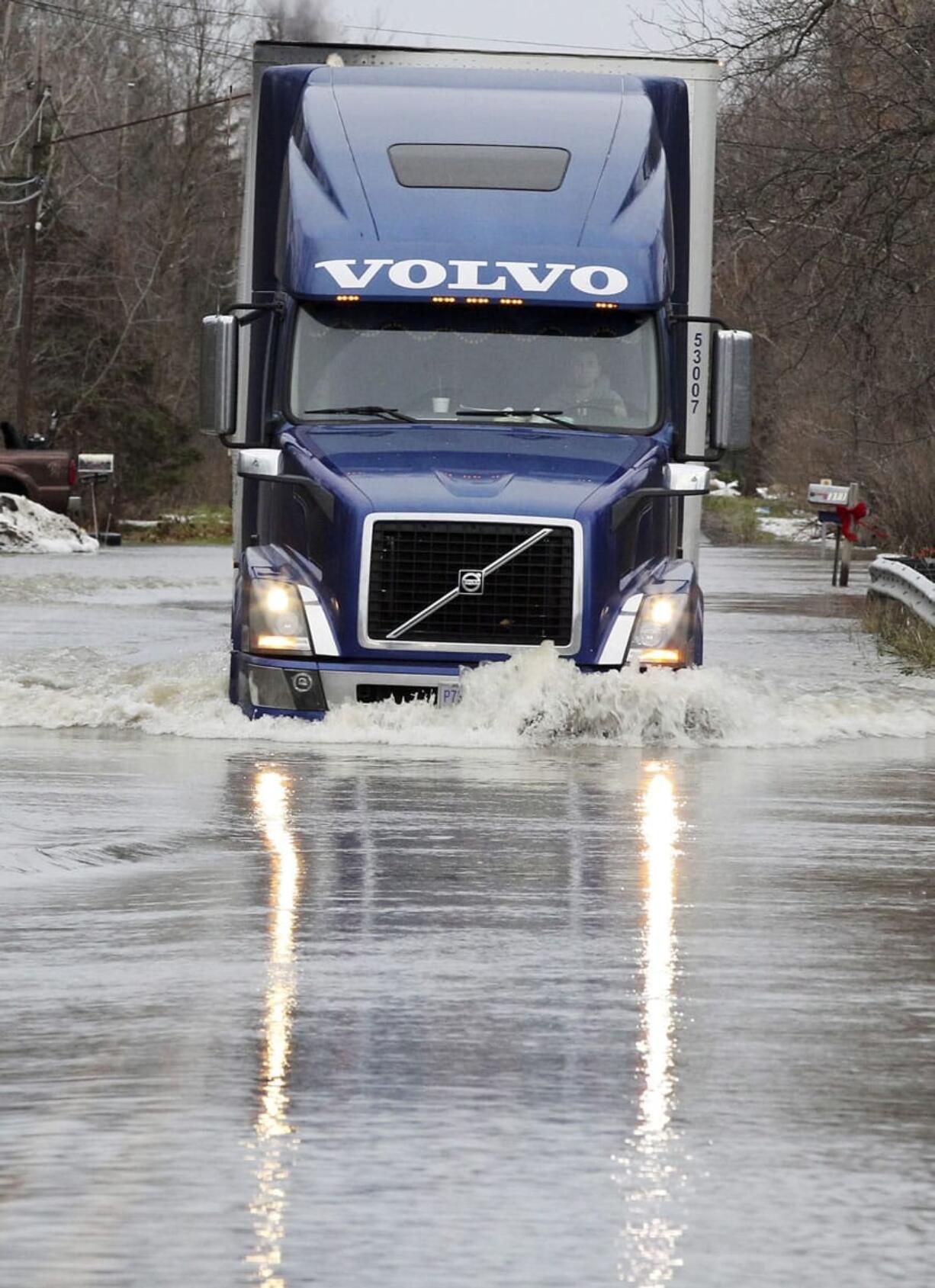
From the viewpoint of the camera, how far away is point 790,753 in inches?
→ 602

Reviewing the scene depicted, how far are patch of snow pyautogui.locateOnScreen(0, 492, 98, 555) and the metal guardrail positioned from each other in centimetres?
1818

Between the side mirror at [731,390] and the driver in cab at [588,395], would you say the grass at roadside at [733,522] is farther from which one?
the driver in cab at [588,395]

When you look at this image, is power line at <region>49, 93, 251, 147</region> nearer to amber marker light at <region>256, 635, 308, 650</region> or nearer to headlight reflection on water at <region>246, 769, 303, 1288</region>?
amber marker light at <region>256, 635, 308, 650</region>

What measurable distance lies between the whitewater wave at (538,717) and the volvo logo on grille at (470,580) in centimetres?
42

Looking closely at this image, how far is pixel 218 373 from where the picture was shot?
16375 millimetres

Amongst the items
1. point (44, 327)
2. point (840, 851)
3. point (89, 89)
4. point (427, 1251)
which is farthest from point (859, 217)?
point (89, 89)

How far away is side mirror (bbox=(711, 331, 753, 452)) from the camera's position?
16.3m

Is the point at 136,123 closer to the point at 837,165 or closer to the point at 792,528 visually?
the point at 792,528

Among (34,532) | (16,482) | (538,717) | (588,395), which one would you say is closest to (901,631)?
(588,395)

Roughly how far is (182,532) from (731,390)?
44588 millimetres

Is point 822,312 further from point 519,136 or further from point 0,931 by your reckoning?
point 0,931

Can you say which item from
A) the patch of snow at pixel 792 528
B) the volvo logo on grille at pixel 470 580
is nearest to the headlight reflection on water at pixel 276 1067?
the volvo logo on grille at pixel 470 580

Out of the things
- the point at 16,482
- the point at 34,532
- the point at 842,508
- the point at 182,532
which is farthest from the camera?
the point at 182,532

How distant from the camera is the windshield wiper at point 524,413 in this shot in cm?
1609
